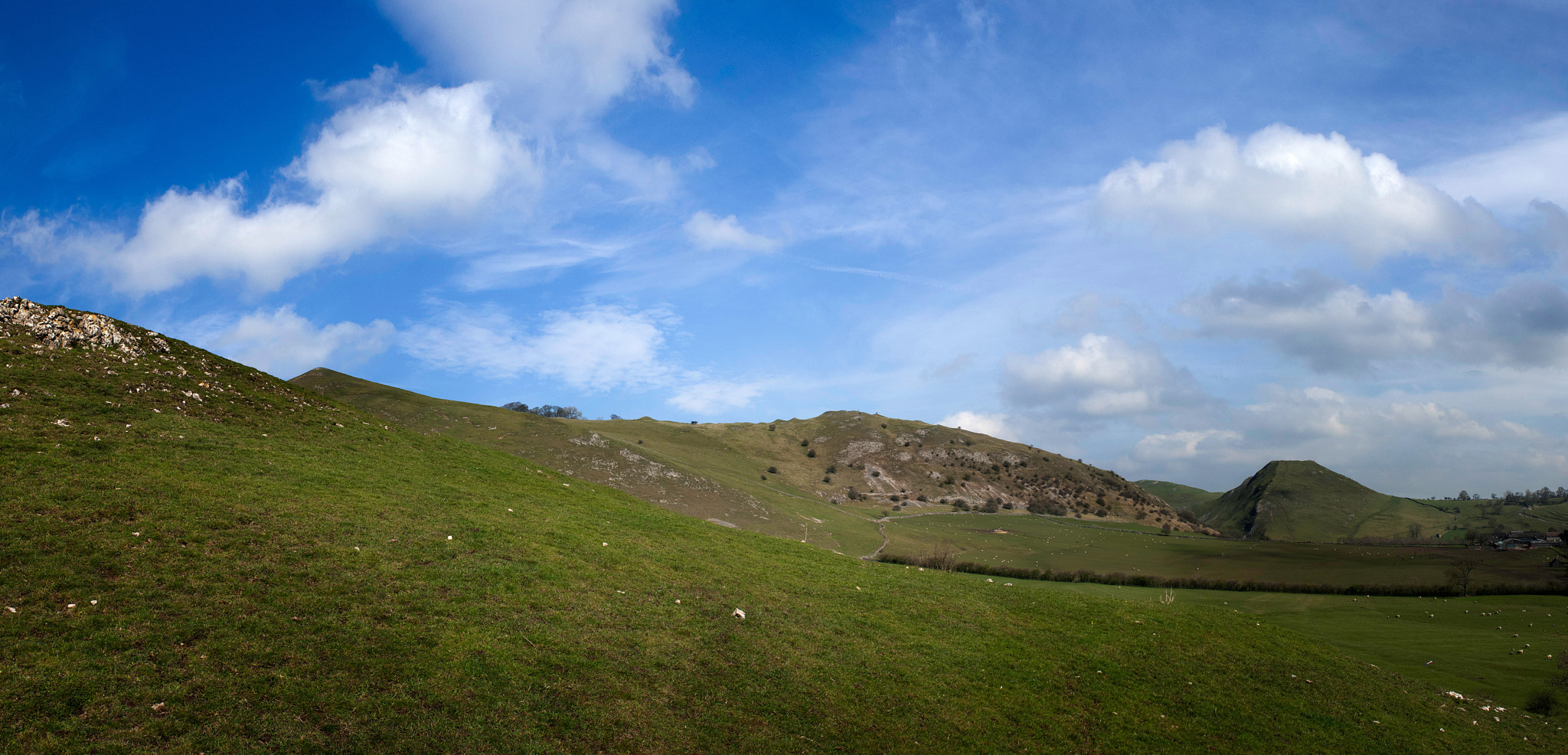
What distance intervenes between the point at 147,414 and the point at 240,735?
1994 centimetres

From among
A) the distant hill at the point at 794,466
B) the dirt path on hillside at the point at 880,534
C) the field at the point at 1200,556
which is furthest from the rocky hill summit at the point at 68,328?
the field at the point at 1200,556

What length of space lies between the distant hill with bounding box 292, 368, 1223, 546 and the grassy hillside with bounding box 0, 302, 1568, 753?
38580 mm

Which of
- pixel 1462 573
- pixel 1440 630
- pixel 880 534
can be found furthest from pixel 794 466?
pixel 1440 630

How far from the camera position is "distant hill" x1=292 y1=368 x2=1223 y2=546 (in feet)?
224

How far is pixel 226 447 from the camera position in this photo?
877 inches

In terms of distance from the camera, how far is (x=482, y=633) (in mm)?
14328

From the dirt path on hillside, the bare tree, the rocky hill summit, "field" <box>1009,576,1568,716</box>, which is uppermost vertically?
the rocky hill summit

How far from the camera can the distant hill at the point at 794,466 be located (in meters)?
68.4

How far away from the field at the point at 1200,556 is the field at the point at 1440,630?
Result: 10541mm

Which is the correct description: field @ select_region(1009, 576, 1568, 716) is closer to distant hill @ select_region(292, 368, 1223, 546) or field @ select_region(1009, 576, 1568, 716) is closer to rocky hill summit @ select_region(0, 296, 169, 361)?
distant hill @ select_region(292, 368, 1223, 546)

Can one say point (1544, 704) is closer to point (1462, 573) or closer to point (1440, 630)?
point (1440, 630)

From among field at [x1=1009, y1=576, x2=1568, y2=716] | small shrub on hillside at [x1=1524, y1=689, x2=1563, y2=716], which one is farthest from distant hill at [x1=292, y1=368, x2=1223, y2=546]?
small shrub on hillside at [x1=1524, y1=689, x2=1563, y2=716]

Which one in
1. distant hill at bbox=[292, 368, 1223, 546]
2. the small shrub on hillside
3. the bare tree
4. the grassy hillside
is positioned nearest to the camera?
the grassy hillside

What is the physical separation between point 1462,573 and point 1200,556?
25.9m
